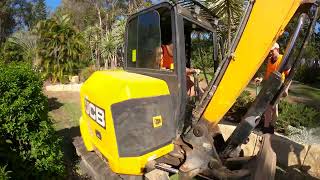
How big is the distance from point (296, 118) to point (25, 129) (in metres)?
5.48

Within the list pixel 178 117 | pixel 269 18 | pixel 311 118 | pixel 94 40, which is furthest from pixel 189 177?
pixel 94 40

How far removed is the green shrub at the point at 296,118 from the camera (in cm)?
712

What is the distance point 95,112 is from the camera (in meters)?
4.27

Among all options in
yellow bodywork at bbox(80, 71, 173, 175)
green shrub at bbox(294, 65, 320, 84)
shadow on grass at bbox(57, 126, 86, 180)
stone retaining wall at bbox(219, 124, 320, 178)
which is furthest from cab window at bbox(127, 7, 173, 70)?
green shrub at bbox(294, 65, 320, 84)

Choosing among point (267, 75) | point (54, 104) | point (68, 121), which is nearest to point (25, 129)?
point (267, 75)

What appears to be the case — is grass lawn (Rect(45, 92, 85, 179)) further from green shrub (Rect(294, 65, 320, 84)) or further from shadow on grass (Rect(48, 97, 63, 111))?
green shrub (Rect(294, 65, 320, 84))

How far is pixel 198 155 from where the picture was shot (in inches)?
155

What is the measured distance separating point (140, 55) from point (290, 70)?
1.87 metres

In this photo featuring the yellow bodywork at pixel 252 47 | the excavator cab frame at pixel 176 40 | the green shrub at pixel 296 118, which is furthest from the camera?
the green shrub at pixel 296 118

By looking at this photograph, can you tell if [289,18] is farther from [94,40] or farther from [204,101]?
[94,40]

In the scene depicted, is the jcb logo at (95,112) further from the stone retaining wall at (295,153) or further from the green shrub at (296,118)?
the green shrub at (296,118)

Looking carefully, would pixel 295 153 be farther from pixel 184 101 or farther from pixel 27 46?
pixel 27 46

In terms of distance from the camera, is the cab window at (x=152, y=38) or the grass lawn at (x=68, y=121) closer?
the cab window at (x=152, y=38)

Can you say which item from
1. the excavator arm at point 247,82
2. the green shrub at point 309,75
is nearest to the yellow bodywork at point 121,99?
the excavator arm at point 247,82
